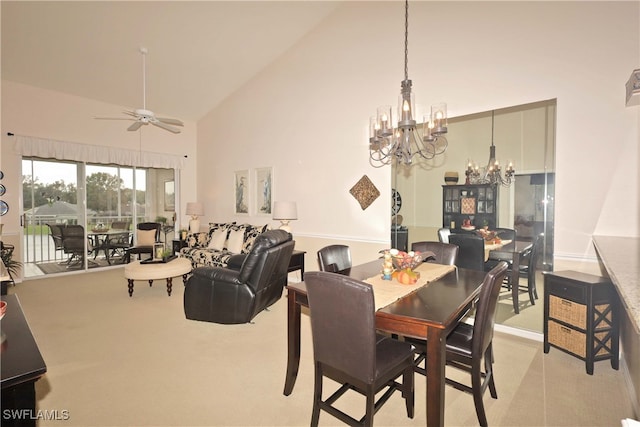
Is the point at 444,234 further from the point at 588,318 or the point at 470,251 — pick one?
the point at 588,318

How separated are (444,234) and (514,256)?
2.59 feet

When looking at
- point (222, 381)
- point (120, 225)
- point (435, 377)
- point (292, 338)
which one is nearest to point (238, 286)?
point (222, 381)

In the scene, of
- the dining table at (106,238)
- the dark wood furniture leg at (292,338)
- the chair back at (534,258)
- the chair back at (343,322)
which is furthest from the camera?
Answer: the dining table at (106,238)

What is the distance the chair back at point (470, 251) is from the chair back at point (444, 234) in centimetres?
23

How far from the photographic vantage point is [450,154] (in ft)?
12.6

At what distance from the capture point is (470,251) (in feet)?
11.6

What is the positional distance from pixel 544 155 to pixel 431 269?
1.76 metres

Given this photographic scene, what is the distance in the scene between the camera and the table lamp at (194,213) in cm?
674

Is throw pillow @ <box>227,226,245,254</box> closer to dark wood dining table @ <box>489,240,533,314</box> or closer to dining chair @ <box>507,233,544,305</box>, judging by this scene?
dark wood dining table @ <box>489,240,533,314</box>

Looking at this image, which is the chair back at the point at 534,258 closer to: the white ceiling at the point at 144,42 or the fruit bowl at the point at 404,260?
the fruit bowl at the point at 404,260

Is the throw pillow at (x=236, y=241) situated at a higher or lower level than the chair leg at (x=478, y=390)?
higher

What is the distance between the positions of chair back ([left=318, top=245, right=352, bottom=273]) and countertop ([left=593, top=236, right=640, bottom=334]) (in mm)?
1818

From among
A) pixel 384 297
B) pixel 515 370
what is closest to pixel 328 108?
pixel 384 297

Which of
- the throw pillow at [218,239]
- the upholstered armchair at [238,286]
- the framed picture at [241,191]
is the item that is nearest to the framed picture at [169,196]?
the framed picture at [241,191]
